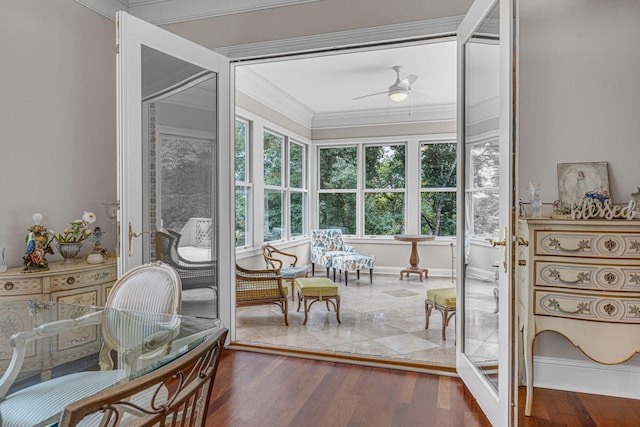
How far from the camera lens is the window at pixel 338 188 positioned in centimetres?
740

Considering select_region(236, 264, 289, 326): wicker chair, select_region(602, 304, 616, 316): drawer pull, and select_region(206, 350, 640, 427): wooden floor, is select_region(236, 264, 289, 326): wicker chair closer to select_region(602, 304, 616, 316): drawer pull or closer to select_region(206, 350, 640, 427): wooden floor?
select_region(206, 350, 640, 427): wooden floor

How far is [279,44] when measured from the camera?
310 cm

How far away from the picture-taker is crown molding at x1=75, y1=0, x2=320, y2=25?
3158mm

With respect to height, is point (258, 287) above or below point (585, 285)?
below

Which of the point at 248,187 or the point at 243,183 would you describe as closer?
the point at 243,183

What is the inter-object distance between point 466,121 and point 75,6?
9.66 feet

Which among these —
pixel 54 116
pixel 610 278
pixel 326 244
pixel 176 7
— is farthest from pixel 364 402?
pixel 326 244

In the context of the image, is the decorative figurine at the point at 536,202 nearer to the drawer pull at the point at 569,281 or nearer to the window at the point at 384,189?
the drawer pull at the point at 569,281

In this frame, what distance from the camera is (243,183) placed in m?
5.22

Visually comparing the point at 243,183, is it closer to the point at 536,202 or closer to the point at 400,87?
the point at 400,87

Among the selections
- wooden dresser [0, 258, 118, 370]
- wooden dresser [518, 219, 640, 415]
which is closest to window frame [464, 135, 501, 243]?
wooden dresser [518, 219, 640, 415]

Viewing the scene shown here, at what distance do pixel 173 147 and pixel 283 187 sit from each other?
11.7 feet

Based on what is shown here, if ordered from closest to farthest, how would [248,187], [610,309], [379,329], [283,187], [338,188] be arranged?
[610,309]
[379,329]
[248,187]
[283,187]
[338,188]

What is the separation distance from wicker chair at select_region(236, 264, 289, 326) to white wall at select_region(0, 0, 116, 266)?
1.32m
